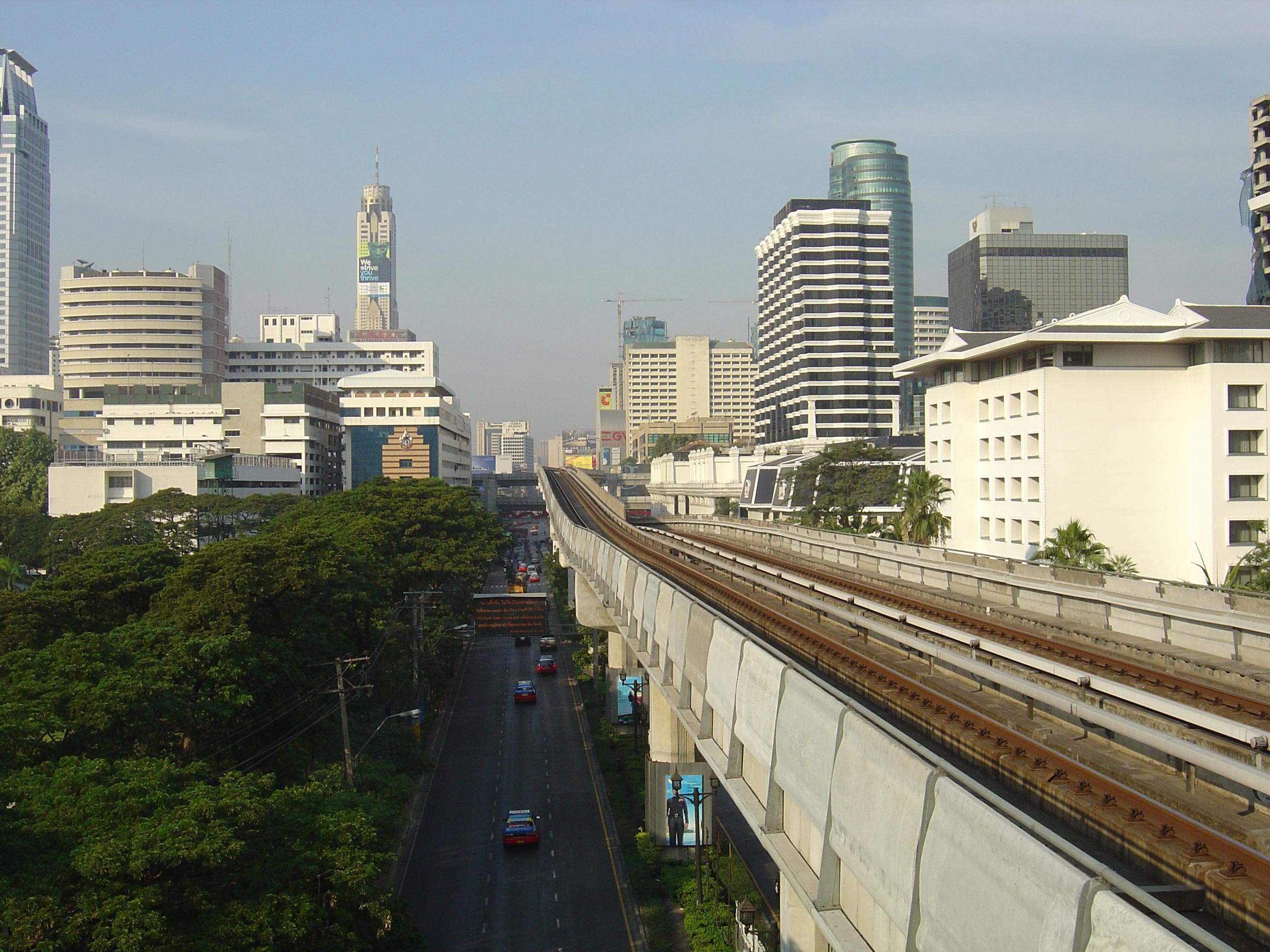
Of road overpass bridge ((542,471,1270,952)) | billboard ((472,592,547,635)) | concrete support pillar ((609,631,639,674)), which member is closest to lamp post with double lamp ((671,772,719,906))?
road overpass bridge ((542,471,1270,952))

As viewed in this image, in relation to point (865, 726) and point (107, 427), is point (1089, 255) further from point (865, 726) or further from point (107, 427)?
point (865, 726)

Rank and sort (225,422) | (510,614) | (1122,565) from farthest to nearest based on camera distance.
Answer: (225,422) < (510,614) < (1122,565)

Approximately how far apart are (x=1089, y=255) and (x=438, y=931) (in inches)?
7077

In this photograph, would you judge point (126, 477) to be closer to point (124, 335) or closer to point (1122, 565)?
point (124, 335)

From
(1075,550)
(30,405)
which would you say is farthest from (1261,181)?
(30,405)

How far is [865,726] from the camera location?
10.3 meters

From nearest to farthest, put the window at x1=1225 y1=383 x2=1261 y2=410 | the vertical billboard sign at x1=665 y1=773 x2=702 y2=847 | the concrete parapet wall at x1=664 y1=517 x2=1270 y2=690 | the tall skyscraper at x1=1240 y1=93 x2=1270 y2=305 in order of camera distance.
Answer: the concrete parapet wall at x1=664 y1=517 x2=1270 y2=690 < the vertical billboard sign at x1=665 y1=773 x2=702 y2=847 < the window at x1=1225 y1=383 x2=1261 y2=410 < the tall skyscraper at x1=1240 y1=93 x2=1270 y2=305

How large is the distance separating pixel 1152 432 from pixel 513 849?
107 feet

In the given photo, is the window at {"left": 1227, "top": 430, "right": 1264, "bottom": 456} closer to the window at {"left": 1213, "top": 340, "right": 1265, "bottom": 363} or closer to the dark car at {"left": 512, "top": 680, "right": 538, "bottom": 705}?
the window at {"left": 1213, "top": 340, "right": 1265, "bottom": 363}

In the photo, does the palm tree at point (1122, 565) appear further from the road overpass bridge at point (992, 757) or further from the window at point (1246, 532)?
the road overpass bridge at point (992, 757)

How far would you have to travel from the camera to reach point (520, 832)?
31766mm

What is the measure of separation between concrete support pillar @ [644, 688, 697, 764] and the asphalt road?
3.45 m

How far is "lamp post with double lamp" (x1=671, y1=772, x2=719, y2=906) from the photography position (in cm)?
2570

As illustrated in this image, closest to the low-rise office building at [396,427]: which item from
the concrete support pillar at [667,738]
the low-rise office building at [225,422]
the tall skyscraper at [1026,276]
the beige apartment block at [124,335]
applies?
the low-rise office building at [225,422]
